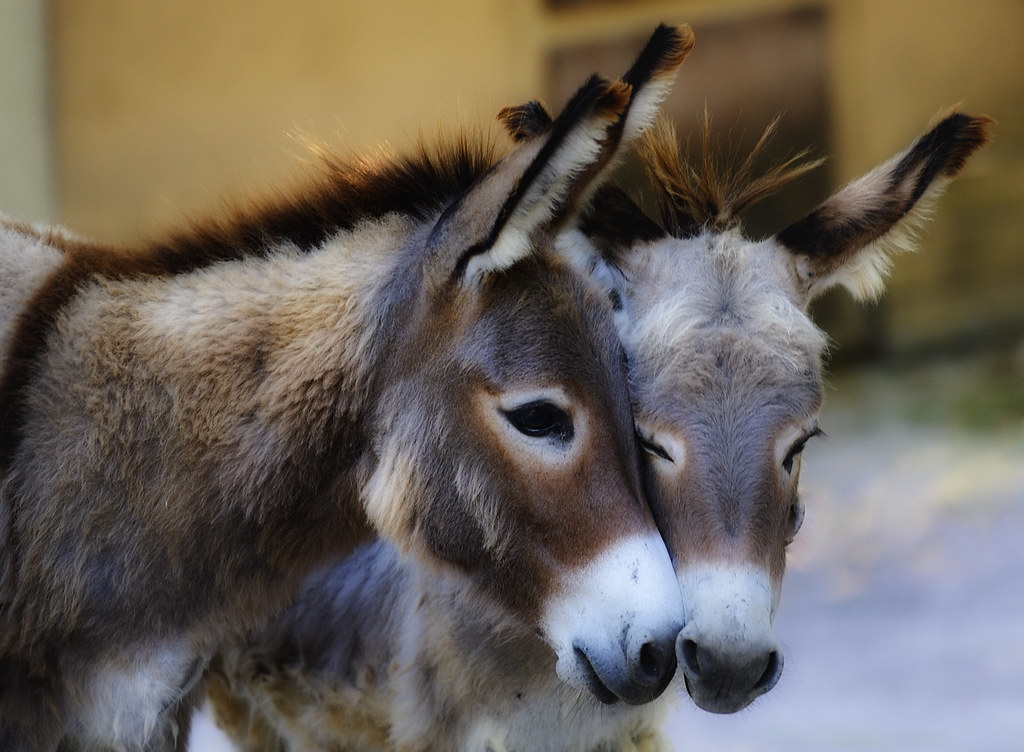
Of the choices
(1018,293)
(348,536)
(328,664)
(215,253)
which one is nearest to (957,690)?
(1018,293)

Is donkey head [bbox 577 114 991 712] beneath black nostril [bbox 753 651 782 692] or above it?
above

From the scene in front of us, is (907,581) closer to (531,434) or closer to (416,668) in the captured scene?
(416,668)

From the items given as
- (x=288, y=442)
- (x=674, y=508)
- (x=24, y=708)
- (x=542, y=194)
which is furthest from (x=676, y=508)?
(x=24, y=708)

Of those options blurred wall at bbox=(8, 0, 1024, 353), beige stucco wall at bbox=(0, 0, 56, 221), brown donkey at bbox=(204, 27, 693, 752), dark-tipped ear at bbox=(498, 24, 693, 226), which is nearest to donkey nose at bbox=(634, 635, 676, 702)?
brown donkey at bbox=(204, 27, 693, 752)

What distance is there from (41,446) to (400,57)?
364 centimetres

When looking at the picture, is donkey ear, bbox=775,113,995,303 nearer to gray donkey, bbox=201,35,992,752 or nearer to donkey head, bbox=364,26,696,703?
gray donkey, bbox=201,35,992,752

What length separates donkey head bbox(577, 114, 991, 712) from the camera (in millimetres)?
2266

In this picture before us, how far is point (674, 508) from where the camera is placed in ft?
7.82

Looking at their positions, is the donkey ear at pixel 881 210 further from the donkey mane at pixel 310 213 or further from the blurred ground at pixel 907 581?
the blurred ground at pixel 907 581

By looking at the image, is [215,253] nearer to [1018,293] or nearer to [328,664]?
[328,664]

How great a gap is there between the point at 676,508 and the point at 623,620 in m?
0.31

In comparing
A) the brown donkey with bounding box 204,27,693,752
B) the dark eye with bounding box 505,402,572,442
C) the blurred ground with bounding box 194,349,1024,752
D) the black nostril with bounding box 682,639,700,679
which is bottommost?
the blurred ground with bounding box 194,349,1024,752

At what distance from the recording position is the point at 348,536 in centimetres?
253

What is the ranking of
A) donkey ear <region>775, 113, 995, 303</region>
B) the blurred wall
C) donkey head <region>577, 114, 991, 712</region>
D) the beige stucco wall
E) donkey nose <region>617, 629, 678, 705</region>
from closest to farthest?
donkey nose <region>617, 629, 678, 705</region> → donkey head <region>577, 114, 991, 712</region> → donkey ear <region>775, 113, 995, 303</region> → the blurred wall → the beige stucco wall
